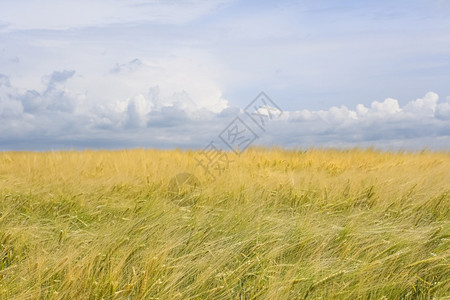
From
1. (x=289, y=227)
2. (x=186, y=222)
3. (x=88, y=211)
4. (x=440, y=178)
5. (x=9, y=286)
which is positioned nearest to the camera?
(x=9, y=286)

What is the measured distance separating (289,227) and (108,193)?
77.5 inches

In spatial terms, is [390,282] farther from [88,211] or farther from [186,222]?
[88,211]

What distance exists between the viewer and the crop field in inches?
82.7

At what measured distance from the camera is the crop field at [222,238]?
2100mm

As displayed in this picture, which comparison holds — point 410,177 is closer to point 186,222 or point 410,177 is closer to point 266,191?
point 266,191

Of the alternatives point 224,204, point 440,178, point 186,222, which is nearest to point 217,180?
point 224,204

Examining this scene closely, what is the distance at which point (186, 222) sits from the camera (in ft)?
10.4

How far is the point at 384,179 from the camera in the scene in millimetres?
4707

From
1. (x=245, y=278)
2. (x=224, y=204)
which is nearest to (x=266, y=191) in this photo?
(x=224, y=204)

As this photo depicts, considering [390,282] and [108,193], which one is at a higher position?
[108,193]

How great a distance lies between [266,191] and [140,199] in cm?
112

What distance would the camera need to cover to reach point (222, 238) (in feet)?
8.86

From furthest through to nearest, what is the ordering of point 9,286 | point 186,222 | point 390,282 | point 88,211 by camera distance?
point 88,211 → point 186,222 → point 390,282 → point 9,286

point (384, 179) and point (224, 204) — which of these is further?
point (384, 179)
